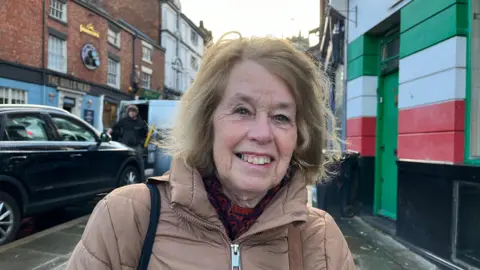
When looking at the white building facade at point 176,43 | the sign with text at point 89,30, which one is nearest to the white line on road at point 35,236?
the sign with text at point 89,30

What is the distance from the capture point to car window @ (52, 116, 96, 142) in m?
5.78

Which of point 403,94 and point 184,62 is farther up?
point 184,62

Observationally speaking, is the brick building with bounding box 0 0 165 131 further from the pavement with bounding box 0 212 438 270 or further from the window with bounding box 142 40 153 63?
the pavement with bounding box 0 212 438 270

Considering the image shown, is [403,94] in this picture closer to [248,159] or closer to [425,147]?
[425,147]

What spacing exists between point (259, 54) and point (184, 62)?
3355 centimetres

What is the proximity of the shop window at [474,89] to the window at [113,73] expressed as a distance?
2074 centimetres

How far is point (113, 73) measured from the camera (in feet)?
74.5

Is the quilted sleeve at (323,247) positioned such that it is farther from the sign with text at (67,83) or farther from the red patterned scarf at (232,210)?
the sign with text at (67,83)

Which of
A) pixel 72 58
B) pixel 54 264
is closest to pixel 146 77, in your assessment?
pixel 72 58

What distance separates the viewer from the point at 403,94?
209 inches

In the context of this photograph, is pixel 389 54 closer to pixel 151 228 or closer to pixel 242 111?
pixel 242 111

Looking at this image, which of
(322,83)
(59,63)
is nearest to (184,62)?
(59,63)

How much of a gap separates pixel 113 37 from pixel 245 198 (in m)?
23.3

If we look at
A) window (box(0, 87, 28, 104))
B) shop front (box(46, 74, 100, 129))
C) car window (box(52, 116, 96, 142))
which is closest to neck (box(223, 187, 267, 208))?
car window (box(52, 116, 96, 142))
